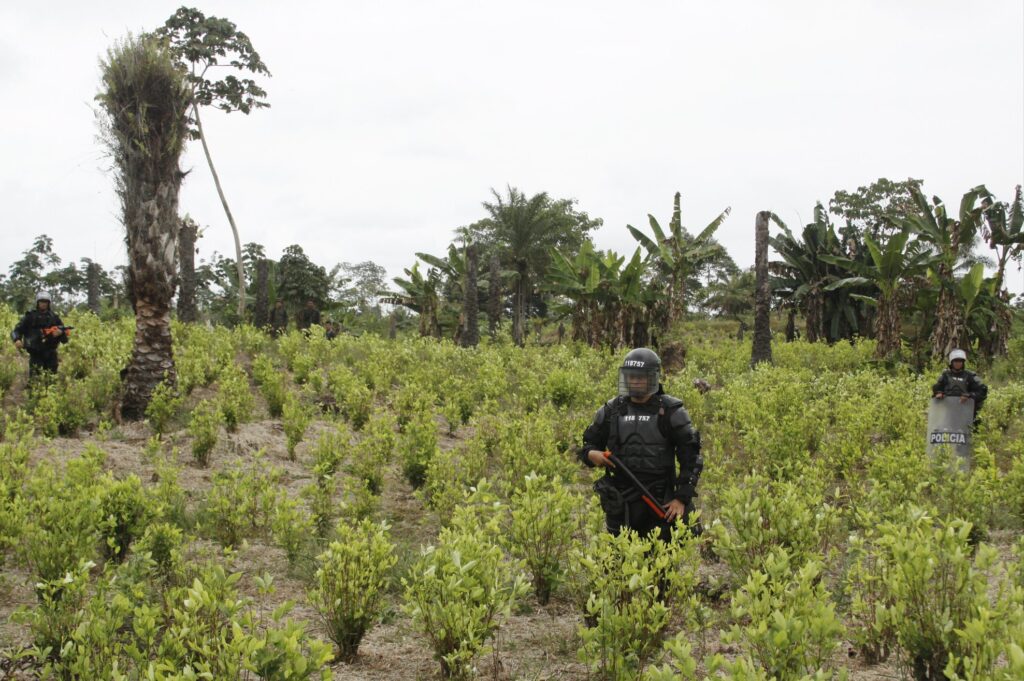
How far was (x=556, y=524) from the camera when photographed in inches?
185

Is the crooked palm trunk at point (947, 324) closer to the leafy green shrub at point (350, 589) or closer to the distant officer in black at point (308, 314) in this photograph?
the leafy green shrub at point (350, 589)

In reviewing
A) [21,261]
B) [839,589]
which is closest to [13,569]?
[839,589]

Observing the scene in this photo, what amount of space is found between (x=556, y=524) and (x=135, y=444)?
5749 millimetres

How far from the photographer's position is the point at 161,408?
328 inches

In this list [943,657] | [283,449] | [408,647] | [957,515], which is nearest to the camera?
[943,657]

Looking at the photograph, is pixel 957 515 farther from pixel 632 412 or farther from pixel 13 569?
pixel 13 569

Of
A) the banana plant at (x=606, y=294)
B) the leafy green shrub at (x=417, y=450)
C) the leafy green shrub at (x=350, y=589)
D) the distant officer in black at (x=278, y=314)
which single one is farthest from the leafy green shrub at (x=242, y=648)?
the distant officer in black at (x=278, y=314)

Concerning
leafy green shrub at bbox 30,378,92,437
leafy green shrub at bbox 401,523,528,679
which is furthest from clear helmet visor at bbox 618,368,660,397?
leafy green shrub at bbox 30,378,92,437

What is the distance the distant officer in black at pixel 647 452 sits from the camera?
4406 millimetres

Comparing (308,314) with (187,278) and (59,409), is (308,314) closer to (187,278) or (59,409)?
(187,278)

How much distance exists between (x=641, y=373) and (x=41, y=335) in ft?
28.7

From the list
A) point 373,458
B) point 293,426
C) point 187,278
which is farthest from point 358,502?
point 187,278

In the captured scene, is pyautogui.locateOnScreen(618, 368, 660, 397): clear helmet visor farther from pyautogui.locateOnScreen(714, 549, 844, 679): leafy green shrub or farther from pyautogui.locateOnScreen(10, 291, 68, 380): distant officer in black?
pyautogui.locateOnScreen(10, 291, 68, 380): distant officer in black

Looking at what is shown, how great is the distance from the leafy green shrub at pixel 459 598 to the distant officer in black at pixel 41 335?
8.13 meters
